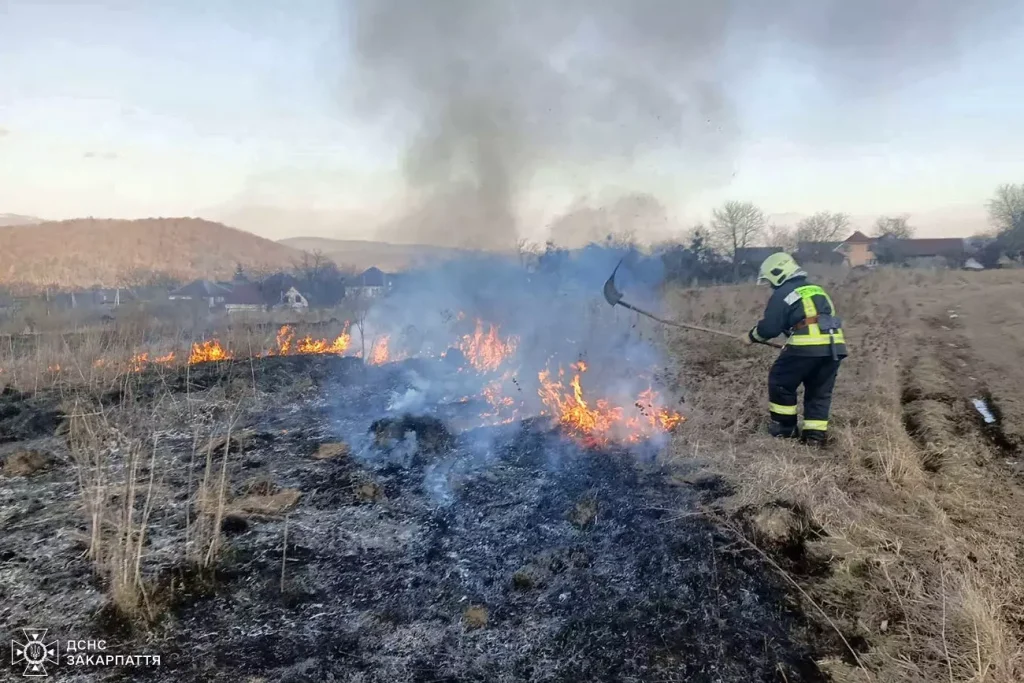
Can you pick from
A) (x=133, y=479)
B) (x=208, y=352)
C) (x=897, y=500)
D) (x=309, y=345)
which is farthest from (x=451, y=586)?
(x=309, y=345)

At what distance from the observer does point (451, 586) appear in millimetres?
4672

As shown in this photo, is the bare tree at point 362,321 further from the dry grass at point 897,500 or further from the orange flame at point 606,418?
the dry grass at point 897,500

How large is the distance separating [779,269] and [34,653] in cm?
840

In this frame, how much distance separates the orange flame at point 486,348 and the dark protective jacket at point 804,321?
21.3 ft

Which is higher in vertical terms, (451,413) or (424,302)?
(424,302)

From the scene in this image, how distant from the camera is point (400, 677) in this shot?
3592 millimetres

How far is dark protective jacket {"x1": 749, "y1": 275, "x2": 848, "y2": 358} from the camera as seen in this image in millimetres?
6637

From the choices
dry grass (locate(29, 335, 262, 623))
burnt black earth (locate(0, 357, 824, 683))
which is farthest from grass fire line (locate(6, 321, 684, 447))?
burnt black earth (locate(0, 357, 824, 683))

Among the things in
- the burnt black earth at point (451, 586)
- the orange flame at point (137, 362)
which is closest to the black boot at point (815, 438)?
the burnt black earth at point (451, 586)

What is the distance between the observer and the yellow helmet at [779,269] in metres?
7.20

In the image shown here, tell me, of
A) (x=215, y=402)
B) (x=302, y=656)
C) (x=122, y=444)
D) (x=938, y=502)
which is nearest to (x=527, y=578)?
(x=302, y=656)

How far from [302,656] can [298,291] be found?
56.0 metres

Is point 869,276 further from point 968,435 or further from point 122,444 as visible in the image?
point 122,444

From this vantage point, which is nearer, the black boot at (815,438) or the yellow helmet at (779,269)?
the black boot at (815,438)
